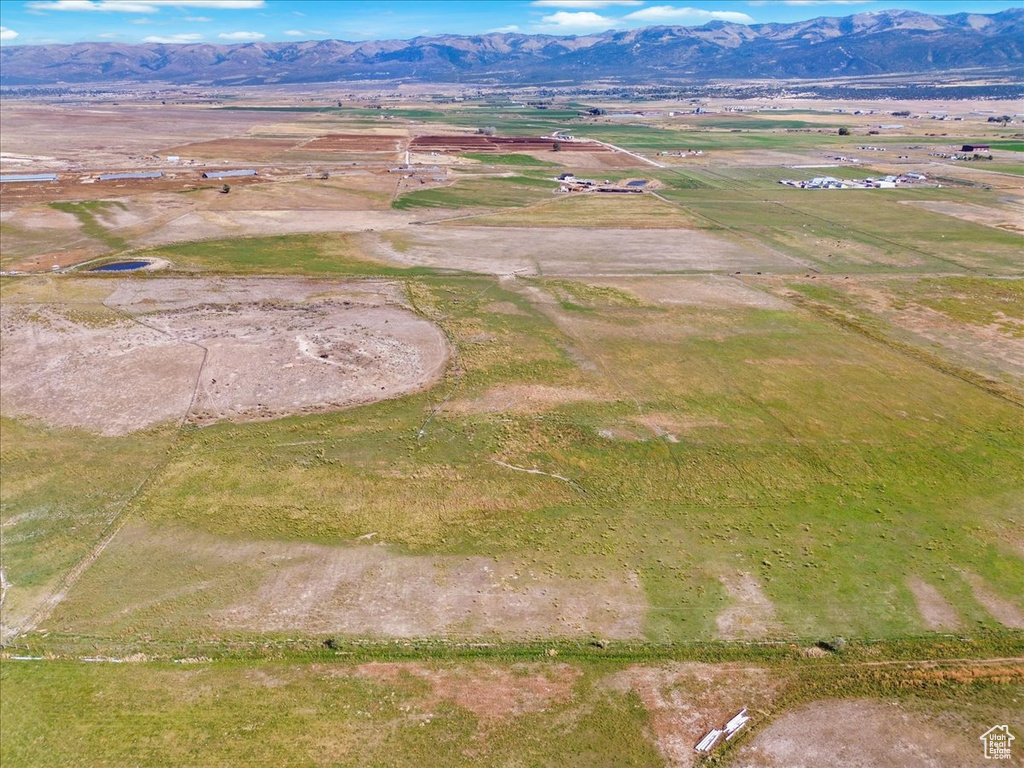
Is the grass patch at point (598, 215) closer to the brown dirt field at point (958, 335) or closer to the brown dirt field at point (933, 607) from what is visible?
the brown dirt field at point (958, 335)

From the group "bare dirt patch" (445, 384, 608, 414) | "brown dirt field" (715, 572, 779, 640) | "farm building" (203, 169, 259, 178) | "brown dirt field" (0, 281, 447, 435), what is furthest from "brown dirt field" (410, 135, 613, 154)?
"brown dirt field" (715, 572, 779, 640)

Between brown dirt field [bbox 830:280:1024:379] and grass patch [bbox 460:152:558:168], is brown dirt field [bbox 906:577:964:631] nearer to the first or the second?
brown dirt field [bbox 830:280:1024:379]

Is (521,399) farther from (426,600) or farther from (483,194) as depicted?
(483,194)

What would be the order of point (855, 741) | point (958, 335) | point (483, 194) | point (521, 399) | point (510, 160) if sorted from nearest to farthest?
point (855, 741)
point (521, 399)
point (958, 335)
point (483, 194)
point (510, 160)

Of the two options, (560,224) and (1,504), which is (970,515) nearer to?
(1,504)

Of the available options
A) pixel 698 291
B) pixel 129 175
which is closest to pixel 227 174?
pixel 129 175

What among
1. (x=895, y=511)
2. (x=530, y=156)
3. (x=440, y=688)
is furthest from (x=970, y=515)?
(x=530, y=156)

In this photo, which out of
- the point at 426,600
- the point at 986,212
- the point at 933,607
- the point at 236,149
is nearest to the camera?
the point at 933,607
